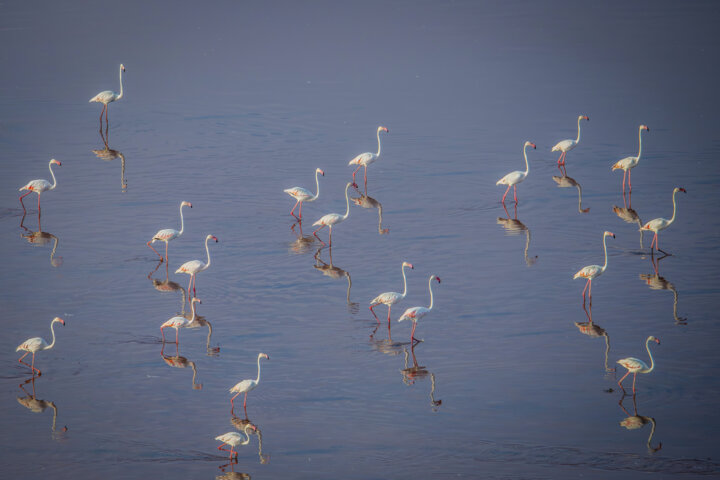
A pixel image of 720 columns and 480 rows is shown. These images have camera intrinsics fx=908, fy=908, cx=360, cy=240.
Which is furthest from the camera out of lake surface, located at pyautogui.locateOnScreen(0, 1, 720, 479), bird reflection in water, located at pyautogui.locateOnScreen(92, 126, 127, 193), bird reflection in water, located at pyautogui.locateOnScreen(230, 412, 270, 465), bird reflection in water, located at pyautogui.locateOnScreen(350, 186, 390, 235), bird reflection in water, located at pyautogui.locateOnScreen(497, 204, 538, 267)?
bird reflection in water, located at pyautogui.locateOnScreen(92, 126, 127, 193)

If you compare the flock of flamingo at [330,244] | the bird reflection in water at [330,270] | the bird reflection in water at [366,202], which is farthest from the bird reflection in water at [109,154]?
the bird reflection in water at [330,270]

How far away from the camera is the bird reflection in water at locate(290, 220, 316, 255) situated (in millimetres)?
18359

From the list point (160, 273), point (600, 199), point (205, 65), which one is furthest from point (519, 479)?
point (205, 65)

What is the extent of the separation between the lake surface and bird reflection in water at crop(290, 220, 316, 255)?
9cm

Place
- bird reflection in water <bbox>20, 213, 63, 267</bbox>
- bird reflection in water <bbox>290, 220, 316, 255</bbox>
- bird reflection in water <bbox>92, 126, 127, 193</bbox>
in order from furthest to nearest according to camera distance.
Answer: bird reflection in water <bbox>92, 126, 127, 193</bbox> → bird reflection in water <bbox>20, 213, 63, 267</bbox> → bird reflection in water <bbox>290, 220, 316, 255</bbox>

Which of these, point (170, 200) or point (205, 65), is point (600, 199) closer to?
point (170, 200)

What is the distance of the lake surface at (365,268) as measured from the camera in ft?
39.2

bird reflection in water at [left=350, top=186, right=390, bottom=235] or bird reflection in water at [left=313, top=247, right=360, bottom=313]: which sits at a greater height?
bird reflection in water at [left=350, top=186, right=390, bottom=235]

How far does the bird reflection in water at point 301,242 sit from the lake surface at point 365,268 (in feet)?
0.29

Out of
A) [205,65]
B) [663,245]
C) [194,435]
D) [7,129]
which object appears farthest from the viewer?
[205,65]

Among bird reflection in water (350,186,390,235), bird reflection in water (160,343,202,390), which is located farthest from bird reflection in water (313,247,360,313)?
bird reflection in water (160,343,202,390)

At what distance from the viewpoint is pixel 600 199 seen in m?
20.6

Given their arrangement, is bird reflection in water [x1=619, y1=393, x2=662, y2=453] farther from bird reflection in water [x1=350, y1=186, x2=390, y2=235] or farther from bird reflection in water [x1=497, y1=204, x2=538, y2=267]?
bird reflection in water [x1=350, y1=186, x2=390, y2=235]

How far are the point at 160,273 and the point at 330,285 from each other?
3.26 m
